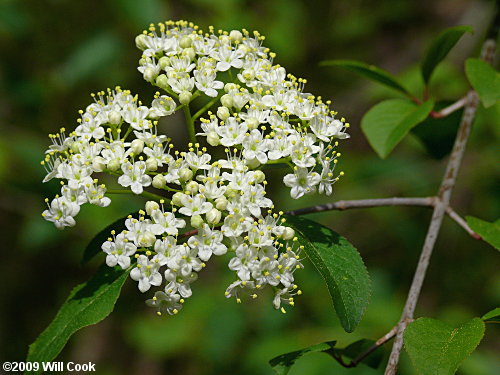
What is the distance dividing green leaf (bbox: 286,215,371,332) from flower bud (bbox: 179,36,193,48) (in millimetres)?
621

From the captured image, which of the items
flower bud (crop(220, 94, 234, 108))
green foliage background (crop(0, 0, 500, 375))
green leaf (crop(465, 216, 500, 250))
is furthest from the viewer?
green foliage background (crop(0, 0, 500, 375))

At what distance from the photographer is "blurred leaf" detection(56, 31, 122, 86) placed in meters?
3.70

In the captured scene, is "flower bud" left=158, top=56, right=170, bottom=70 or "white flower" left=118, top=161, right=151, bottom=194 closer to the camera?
"white flower" left=118, top=161, right=151, bottom=194

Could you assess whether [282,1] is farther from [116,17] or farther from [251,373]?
[251,373]

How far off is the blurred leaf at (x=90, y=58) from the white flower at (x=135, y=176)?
7.34ft

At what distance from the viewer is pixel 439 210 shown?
6.63 feet

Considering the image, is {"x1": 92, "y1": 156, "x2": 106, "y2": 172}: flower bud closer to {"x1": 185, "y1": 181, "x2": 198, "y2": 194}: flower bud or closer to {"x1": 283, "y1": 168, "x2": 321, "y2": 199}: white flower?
{"x1": 185, "y1": 181, "x2": 198, "y2": 194}: flower bud

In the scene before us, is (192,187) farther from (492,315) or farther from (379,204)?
(492,315)

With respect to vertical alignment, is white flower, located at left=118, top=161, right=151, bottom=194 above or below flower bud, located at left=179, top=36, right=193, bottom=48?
below

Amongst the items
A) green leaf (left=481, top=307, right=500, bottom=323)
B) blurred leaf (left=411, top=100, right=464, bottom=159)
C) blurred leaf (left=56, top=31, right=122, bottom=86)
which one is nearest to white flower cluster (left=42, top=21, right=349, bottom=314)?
green leaf (left=481, top=307, right=500, bottom=323)

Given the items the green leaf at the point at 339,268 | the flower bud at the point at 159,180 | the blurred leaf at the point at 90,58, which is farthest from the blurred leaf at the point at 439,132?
the blurred leaf at the point at 90,58

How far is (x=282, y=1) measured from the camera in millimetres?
4652

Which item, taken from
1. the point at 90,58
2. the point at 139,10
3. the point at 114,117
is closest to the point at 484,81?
the point at 114,117

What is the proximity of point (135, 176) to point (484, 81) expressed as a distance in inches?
47.8
